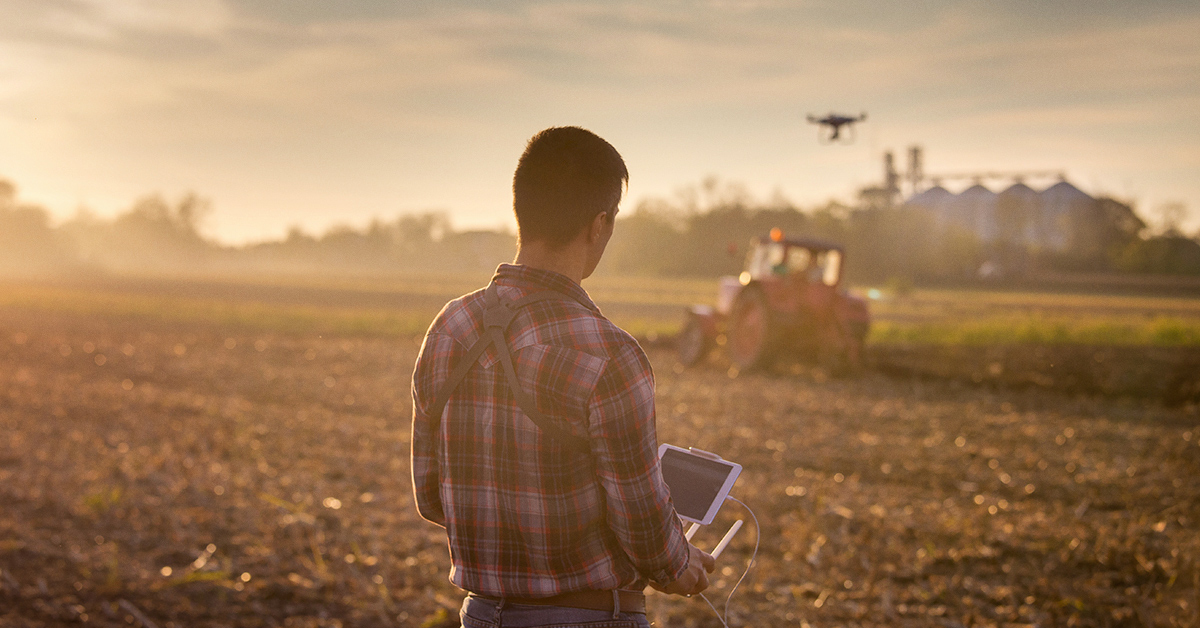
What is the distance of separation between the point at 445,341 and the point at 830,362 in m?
11.6

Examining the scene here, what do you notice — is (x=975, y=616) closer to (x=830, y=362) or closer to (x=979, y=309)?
(x=830, y=362)

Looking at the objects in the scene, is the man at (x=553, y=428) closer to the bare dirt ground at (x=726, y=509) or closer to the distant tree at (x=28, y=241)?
the bare dirt ground at (x=726, y=509)

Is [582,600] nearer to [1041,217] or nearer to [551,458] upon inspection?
[551,458]

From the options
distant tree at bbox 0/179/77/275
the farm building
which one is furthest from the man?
distant tree at bbox 0/179/77/275

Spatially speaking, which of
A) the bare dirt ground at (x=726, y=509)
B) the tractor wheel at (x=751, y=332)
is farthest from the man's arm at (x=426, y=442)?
the tractor wheel at (x=751, y=332)

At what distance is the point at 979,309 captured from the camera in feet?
68.9

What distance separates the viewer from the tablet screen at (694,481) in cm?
169

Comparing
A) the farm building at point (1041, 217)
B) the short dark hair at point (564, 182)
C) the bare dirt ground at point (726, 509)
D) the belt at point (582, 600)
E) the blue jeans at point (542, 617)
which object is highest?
the farm building at point (1041, 217)

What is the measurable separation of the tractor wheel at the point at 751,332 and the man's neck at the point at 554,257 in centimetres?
1069

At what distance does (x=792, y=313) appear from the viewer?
11914 mm

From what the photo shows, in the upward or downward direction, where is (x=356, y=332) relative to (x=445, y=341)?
downward

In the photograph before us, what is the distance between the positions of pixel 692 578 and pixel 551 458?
1.36ft

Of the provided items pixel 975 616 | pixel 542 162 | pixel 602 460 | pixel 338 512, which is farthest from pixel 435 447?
pixel 338 512

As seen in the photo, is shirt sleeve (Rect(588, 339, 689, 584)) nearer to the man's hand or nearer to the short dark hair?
the man's hand
